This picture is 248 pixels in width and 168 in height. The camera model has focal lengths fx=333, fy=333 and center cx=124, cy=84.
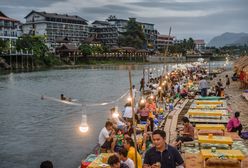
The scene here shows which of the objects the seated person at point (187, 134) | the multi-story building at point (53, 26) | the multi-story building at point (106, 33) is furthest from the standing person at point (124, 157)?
the multi-story building at point (106, 33)

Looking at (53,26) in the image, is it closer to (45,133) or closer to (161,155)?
(45,133)

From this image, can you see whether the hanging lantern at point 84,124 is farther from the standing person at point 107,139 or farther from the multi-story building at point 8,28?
the multi-story building at point 8,28

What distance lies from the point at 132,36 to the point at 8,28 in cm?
5332

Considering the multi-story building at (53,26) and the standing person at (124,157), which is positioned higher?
the multi-story building at (53,26)

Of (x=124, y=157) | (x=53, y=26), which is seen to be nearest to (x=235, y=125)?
(x=124, y=157)

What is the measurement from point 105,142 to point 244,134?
5.67 m

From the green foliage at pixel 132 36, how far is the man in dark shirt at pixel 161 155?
131232 millimetres

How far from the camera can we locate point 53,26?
123m

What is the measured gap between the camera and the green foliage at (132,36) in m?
136

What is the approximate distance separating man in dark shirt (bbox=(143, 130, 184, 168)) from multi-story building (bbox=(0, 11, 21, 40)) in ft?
330

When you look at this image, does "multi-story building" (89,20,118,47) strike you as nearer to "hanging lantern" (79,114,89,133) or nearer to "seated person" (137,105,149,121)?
"seated person" (137,105,149,121)

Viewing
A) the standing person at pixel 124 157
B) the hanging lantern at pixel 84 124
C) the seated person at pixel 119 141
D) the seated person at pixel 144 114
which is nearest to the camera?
the standing person at pixel 124 157

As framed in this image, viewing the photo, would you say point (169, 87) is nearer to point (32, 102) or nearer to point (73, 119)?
point (73, 119)

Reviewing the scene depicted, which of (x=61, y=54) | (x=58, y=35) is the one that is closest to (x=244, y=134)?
(x=61, y=54)
